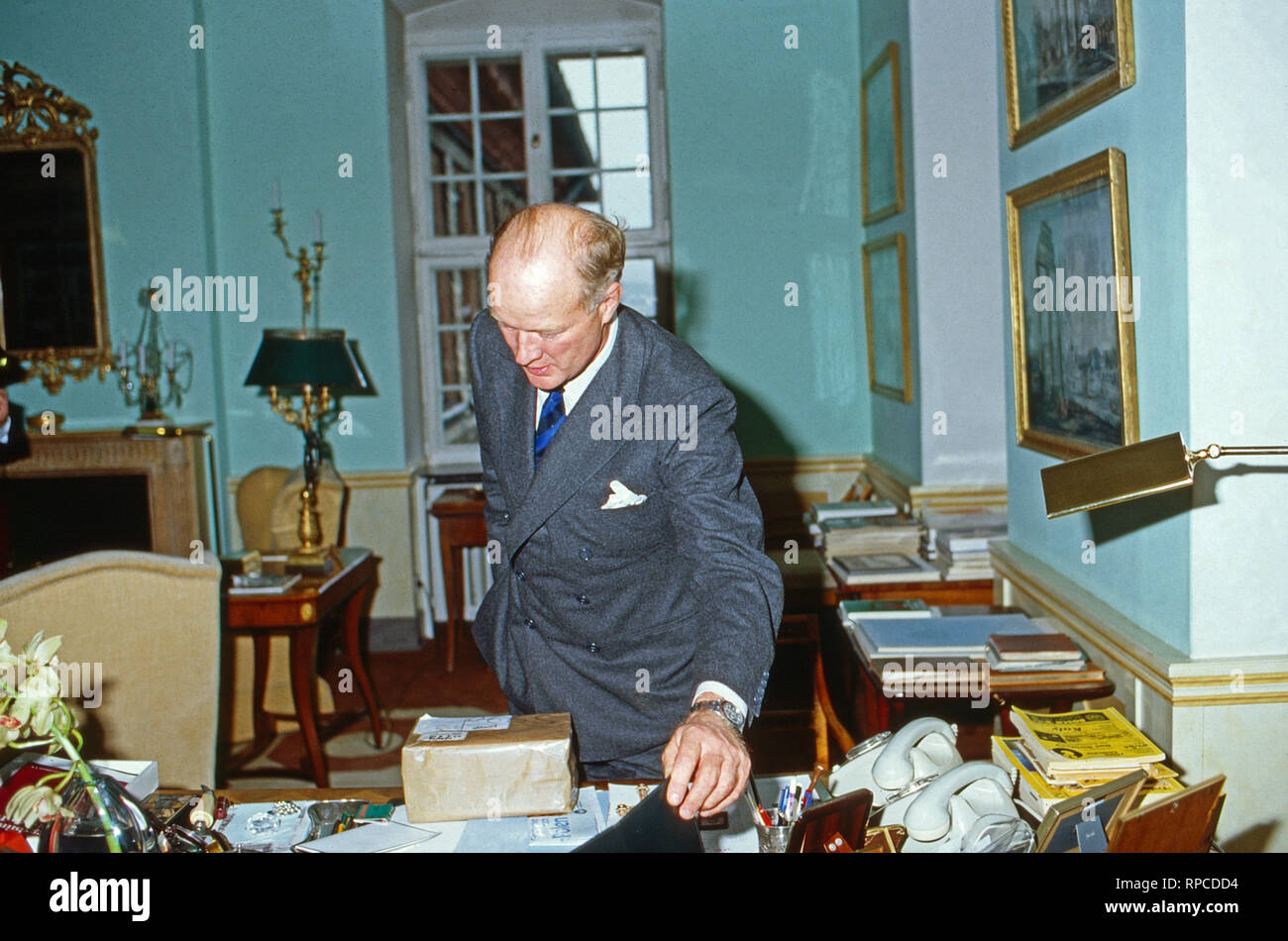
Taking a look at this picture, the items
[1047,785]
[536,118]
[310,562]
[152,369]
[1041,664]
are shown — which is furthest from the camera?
[536,118]

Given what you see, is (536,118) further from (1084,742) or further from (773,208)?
(1084,742)

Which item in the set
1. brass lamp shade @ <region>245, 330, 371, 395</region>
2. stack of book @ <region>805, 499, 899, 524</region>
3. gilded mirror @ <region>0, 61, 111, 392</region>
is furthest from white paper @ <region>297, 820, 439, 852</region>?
gilded mirror @ <region>0, 61, 111, 392</region>

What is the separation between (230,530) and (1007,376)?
13.7ft

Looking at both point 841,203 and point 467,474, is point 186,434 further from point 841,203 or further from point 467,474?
point 841,203

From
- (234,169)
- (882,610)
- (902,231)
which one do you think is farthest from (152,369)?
(882,610)

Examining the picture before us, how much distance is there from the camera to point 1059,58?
7.63 ft

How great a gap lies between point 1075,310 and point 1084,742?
1008 millimetres

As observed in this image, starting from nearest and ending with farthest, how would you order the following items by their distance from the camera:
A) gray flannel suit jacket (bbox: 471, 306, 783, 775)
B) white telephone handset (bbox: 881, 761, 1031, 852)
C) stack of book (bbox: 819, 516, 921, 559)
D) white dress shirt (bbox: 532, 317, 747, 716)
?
white telephone handset (bbox: 881, 761, 1031, 852) < gray flannel suit jacket (bbox: 471, 306, 783, 775) < white dress shirt (bbox: 532, 317, 747, 716) < stack of book (bbox: 819, 516, 921, 559)

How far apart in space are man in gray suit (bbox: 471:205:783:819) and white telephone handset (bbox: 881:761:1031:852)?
0.27 meters

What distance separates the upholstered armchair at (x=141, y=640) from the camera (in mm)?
2238

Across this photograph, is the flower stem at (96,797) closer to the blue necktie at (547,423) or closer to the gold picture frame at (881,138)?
the blue necktie at (547,423)

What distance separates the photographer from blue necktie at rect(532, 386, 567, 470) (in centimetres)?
191

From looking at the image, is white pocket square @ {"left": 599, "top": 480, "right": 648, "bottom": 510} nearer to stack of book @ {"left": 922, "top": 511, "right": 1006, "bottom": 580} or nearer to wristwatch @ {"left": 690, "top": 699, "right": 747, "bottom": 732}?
wristwatch @ {"left": 690, "top": 699, "right": 747, "bottom": 732}

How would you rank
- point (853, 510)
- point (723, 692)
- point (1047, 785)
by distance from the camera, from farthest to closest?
point (853, 510), point (1047, 785), point (723, 692)
